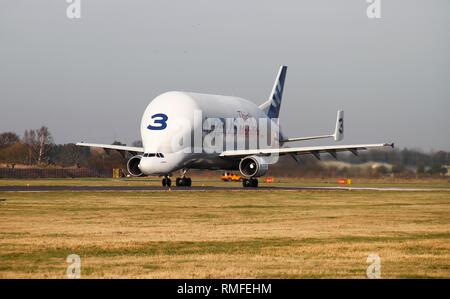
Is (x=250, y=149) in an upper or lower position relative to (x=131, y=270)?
upper

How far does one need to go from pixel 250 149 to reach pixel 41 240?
4530 centimetres

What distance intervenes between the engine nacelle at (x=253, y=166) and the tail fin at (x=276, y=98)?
15.0 m

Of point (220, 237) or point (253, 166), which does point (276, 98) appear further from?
point (220, 237)

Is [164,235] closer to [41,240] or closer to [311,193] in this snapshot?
[41,240]

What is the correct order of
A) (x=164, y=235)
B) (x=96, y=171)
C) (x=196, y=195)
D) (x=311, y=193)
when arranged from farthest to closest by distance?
(x=96, y=171) → (x=311, y=193) → (x=196, y=195) → (x=164, y=235)

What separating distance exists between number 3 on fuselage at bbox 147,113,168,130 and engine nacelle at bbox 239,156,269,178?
6.06 metres

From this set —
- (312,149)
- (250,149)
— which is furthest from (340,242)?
(250,149)

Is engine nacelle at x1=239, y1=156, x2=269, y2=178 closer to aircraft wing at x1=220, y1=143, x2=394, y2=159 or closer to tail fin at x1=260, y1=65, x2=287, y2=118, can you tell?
aircraft wing at x1=220, y1=143, x2=394, y2=159

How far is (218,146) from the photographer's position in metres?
63.5

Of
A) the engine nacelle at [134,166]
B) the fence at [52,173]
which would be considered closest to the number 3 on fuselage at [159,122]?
the engine nacelle at [134,166]

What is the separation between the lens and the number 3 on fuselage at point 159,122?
59719 millimetres

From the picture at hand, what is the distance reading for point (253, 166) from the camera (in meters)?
60.9

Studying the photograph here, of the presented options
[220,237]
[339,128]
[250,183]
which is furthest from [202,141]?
[220,237]
